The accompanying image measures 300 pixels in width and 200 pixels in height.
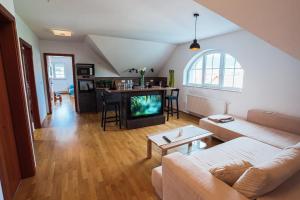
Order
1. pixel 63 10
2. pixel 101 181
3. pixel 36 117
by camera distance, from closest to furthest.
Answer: pixel 101 181, pixel 63 10, pixel 36 117

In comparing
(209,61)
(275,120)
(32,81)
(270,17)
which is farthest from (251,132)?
(32,81)

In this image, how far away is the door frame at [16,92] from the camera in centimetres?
182

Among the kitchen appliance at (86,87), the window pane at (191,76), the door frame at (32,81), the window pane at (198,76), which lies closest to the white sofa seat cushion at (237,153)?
the window pane at (198,76)

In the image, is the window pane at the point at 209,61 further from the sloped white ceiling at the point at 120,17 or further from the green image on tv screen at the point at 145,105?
the green image on tv screen at the point at 145,105

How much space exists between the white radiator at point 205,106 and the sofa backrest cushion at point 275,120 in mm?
834

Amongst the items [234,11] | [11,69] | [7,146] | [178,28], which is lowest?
[7,146]

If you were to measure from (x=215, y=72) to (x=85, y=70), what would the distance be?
4145mm

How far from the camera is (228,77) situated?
4.13 meters

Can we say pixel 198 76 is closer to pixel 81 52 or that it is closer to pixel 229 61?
pixel 229 61

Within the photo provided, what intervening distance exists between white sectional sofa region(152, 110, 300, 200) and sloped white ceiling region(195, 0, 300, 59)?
3.77ft

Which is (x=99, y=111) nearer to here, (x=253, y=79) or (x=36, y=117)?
(x=36, y=117)

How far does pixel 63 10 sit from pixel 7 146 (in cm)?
224

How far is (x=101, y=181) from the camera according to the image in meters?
2.02

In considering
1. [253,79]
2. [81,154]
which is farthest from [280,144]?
[81,154]
